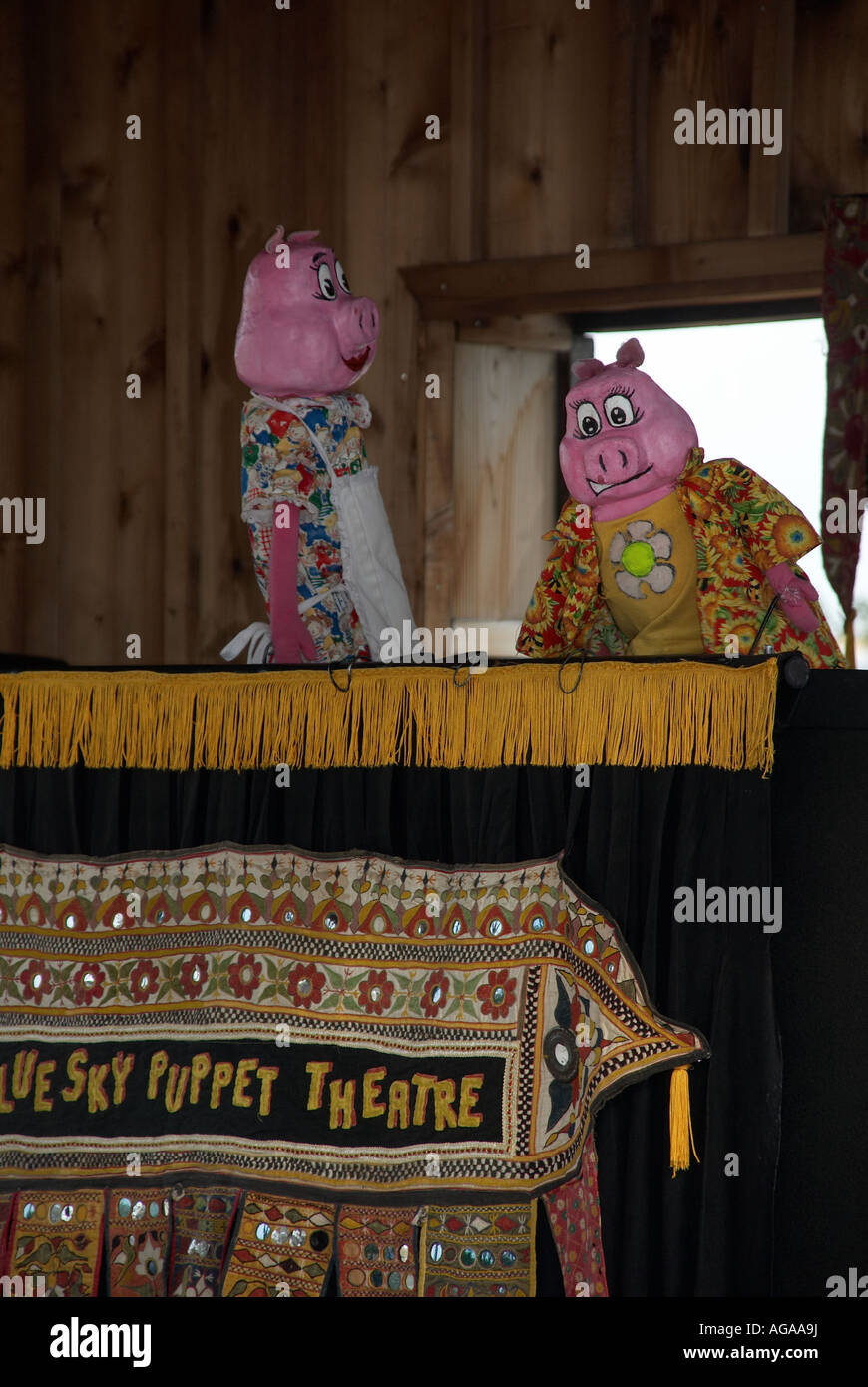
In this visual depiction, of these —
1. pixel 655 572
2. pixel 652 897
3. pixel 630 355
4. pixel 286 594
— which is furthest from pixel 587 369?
pixel 652 897

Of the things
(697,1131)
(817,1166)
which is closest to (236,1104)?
(697,1131)

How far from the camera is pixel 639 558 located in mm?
1885

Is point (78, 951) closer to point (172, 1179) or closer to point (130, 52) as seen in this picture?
point (172, 1179)

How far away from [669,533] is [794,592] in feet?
0.56

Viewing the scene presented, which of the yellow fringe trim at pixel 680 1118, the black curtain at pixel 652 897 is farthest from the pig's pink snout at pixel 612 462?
the yellow fringe trim at pixel 680 1118

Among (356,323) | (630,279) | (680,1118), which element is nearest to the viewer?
(680,1118)

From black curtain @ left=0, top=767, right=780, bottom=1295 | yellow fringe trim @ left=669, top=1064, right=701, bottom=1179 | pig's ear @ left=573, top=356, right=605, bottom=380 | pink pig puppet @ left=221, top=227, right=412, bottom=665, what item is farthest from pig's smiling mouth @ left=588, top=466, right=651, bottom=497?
yellow fringe trim @ left=669, top=1064, right=701, bottom=1179

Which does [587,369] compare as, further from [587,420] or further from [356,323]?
[356,323]

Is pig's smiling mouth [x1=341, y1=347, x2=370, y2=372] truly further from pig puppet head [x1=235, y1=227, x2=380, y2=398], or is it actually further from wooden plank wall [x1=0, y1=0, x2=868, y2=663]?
wooden plank wall [x1=0, y1=0, x2=868, y2=663]

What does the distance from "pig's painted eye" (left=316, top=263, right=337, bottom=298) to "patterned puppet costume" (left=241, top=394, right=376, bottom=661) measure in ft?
0.48

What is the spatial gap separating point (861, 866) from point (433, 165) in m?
2.07

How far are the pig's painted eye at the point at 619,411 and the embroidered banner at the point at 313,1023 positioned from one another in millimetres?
566

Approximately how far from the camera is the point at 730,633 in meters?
1.82

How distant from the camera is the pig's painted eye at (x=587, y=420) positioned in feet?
6.12
